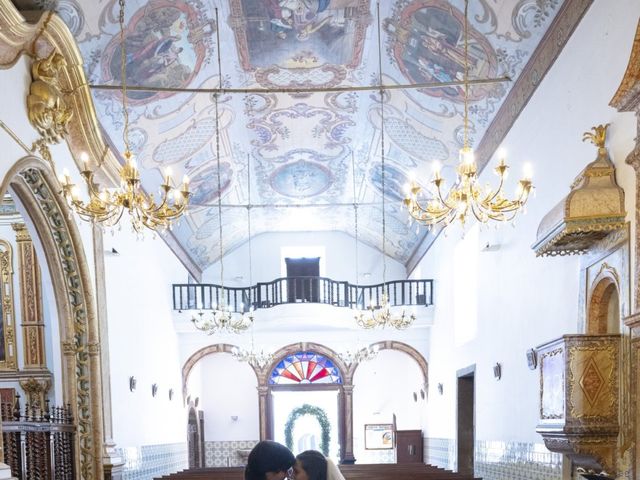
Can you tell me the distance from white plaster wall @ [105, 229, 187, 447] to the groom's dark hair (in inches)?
331

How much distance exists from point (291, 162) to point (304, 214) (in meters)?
3.80

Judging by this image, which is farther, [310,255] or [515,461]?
[310,255]

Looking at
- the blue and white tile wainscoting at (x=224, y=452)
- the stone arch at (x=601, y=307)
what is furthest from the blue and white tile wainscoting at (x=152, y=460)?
the stone arch at (x=601, y=307)

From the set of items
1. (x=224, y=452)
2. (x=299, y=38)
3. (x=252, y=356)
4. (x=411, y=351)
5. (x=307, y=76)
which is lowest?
(x=224, y=452)

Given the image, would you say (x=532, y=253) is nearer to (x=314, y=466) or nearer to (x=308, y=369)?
(x=314, y=466)

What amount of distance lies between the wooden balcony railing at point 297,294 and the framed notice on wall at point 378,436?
204 inches

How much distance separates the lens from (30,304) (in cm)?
1056

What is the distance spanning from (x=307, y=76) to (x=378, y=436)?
45.6 ft

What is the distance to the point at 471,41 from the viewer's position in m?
9.42

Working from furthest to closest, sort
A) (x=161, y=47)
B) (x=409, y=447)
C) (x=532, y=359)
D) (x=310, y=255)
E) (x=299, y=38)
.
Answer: (x=310, y=255), (x=409, y=447), (x=299, y=38), (x=161, y=47), (x=532, y=359)

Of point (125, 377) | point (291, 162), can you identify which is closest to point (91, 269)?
point (125, 377)

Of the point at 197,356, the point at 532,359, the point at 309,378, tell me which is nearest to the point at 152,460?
the point at 197,356

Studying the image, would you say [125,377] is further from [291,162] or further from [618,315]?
[618,315]

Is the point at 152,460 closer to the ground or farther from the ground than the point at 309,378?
closer to the ground
